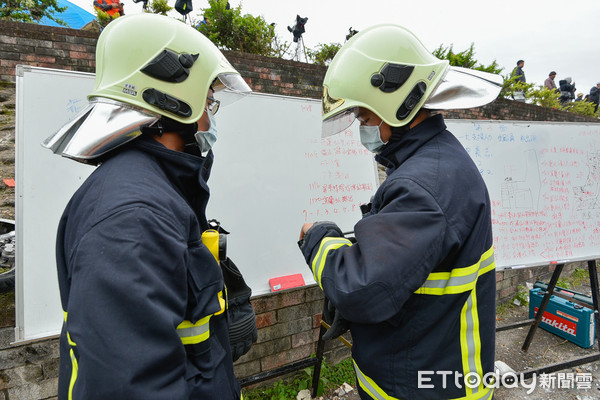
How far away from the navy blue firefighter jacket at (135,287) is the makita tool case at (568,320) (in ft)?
12.7

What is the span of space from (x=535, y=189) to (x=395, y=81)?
98.9 inches

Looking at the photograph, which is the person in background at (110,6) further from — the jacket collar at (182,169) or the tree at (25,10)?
the jacket collar at (182,169)

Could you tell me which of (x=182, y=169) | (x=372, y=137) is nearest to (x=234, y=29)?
(x=372, y=137)

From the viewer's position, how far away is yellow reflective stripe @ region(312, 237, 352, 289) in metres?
1.10

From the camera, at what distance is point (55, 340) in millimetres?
1799

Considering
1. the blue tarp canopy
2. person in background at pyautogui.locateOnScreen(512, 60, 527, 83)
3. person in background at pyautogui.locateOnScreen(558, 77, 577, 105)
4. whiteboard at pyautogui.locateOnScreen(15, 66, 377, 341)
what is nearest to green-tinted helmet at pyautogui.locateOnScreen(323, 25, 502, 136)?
whiteboard at pyautogui.locateOnScreen(15, 66, 377, 341)

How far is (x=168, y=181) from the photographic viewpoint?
3.11 feet

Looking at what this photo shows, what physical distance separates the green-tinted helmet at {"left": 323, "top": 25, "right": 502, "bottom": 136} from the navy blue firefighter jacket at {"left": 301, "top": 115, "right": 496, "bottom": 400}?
0.33 ft

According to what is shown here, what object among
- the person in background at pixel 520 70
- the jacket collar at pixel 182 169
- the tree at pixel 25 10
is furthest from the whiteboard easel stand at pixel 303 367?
the person in background at pixel 520 70

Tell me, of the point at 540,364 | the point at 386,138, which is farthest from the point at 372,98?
the point at 540,364

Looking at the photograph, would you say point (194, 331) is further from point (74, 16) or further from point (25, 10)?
point (74, 16)

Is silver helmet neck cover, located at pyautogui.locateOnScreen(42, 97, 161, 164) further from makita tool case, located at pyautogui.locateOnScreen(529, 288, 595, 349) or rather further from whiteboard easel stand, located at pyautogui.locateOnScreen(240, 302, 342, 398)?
makita tool case, located at pyautogui.locateOnScreen(529, 288, 595, 349)

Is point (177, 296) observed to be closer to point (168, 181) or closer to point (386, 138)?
point (168, 181)

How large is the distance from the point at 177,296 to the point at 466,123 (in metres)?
2.94
